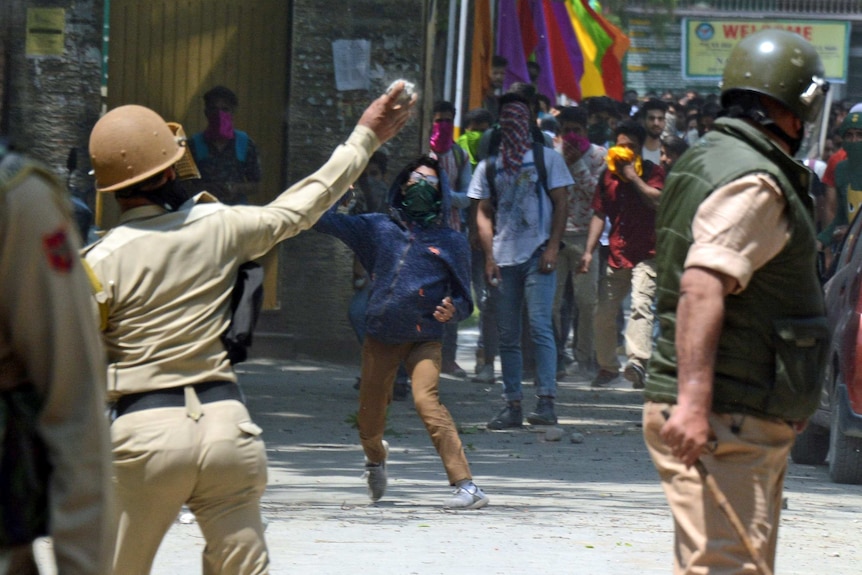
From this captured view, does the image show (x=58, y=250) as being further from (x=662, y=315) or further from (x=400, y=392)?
(x=400, y=392)

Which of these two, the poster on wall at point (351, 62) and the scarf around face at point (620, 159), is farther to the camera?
the poster on wall at point (351, 62)

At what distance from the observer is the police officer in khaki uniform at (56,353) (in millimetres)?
2557

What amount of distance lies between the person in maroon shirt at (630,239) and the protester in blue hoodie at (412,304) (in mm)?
4218

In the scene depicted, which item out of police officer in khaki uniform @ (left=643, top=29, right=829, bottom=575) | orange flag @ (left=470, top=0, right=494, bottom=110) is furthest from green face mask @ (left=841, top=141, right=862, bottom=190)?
police officer in khaki uniform @ (left=643, top=29, right=829, bottom=575)

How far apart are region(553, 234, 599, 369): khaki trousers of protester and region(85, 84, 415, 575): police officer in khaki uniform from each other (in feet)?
29.3

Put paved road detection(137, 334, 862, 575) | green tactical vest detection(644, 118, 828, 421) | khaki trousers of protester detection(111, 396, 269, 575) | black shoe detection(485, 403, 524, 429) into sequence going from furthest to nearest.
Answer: black shoe detection(485, 403, 524, 429), paved road detection(137, 334, 862, 575), khaki trousers of protester detection(111, 396, 269, 575), green tactical vest detection(644, 118, 828, 421)

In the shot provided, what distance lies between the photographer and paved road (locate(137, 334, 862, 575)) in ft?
21.6

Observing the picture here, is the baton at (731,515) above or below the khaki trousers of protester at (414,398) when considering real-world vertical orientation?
above

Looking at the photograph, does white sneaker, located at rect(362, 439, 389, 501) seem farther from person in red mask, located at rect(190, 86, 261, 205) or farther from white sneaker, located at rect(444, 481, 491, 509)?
person in red mask, located at rect(190, 86, 261, 205)

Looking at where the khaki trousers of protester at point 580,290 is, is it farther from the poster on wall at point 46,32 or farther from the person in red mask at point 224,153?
the poster on wall at point 46,32

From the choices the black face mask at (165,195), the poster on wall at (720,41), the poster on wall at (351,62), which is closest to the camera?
the black face mask at (165,195)

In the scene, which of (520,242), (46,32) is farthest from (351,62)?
(520,242)

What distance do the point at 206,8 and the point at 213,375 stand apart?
32.2 feet

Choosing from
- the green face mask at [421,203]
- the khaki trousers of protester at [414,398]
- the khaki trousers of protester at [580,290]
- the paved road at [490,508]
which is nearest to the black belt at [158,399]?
the paved road at [490,508]
